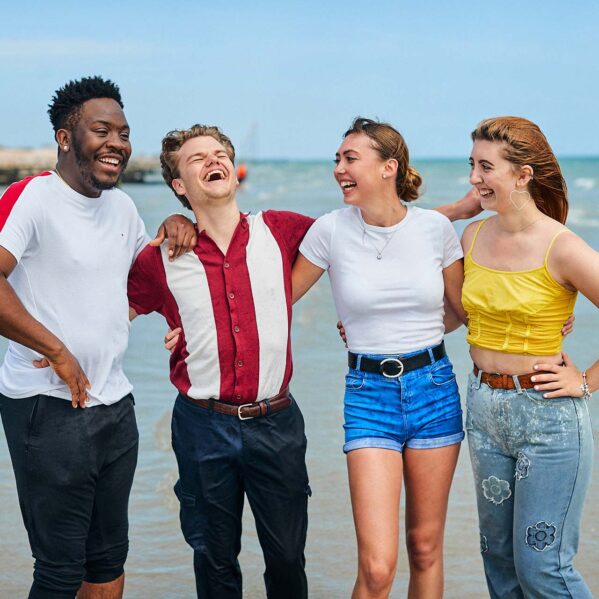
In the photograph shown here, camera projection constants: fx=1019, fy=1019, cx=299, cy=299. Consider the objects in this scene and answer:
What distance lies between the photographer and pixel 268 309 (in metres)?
4.20

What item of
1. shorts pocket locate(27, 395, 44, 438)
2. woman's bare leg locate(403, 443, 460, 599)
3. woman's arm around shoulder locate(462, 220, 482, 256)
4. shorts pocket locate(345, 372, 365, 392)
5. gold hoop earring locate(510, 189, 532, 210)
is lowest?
woman's bare leg locate(403, 443, 460, 599)

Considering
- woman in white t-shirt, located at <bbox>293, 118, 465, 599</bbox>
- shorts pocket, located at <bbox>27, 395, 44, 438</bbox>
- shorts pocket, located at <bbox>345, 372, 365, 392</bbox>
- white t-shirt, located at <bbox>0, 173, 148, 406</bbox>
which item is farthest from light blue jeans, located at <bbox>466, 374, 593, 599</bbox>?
shorts pocket, located at <bbox>27, 395, 44, 438</bbox>

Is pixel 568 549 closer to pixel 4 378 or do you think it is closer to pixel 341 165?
pixel 341 165

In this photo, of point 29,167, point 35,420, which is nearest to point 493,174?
point 35,420

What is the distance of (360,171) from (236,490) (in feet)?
4.66

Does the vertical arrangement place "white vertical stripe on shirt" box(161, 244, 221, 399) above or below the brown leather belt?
above

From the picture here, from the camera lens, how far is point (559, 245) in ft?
12.4

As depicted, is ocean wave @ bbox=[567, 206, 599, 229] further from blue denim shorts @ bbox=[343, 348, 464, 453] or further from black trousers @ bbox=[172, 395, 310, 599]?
black trousers @ bbox=[172, 395, 310, 599]

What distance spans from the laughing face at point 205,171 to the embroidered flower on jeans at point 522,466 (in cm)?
155

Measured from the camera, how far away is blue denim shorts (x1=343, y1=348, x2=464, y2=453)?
4098 mm

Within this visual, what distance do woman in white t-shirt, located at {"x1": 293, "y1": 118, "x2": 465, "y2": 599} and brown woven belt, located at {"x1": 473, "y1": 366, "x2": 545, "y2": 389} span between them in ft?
0.86

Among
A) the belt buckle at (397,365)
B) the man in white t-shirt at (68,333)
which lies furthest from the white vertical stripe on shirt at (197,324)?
the belt buckle at (397,365)

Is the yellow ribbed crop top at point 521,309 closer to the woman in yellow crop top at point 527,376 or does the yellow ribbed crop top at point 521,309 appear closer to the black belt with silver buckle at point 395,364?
the woman in yellow crop top at point 527,376

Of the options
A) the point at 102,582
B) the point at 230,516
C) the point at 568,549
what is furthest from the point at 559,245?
the point at 102,582
